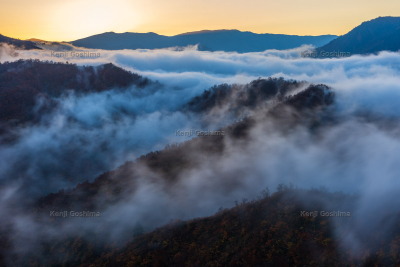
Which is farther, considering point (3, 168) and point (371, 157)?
point (3, 168)

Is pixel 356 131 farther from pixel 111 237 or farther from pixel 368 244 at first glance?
pixel 111 237

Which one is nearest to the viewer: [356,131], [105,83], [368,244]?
[368,244]

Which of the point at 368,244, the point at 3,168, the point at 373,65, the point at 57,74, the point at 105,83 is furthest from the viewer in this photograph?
the point at 373,65

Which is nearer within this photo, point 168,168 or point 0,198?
point 168,168

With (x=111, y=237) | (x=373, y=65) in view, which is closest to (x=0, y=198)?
(x=111, y=237)

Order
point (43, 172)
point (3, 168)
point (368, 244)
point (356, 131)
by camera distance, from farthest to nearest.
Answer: point (43, 172)
point (3, 168)
point (356, 131)
point (368, 244)

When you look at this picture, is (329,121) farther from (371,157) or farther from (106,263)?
(106,263)

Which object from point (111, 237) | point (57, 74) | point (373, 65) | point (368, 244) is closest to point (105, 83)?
point (57, 74)

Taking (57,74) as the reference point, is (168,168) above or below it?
below

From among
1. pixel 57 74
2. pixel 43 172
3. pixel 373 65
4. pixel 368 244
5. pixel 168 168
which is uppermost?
pixel 373 65
